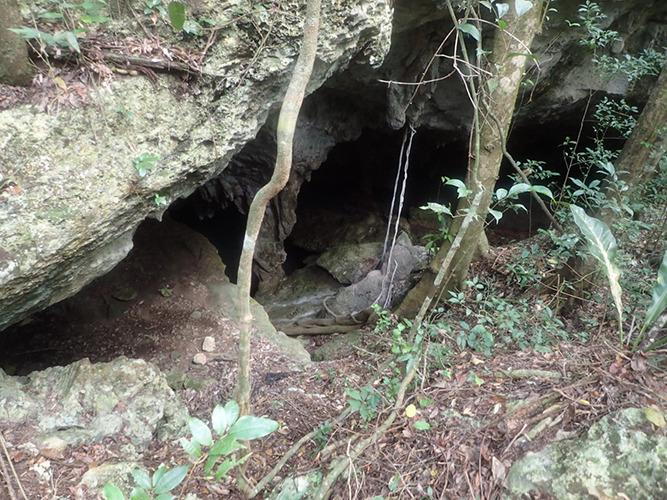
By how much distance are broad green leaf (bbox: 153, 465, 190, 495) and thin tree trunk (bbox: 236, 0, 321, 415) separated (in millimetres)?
789

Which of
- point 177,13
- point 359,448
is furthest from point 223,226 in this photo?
point 359,448

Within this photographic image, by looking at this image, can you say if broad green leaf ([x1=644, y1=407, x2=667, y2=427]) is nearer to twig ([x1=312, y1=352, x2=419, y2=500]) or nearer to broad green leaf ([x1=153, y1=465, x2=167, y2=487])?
twig ([x1=312, y1=352, x2=419, y2=500])

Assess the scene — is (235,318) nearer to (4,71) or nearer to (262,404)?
(262,404)

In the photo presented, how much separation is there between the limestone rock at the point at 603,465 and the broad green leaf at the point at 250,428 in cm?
105

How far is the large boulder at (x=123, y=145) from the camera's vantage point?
2211 mm

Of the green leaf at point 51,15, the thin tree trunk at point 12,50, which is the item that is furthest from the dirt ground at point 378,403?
the green leaf at point 51,15

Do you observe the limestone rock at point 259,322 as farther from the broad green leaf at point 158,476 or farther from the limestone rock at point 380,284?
the broad green leaf at point 158,476

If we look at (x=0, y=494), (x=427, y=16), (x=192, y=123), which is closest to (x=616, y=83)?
(x=427, y=16)

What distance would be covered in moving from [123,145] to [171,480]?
2177 millimetres

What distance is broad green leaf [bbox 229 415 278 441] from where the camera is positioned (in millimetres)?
1027

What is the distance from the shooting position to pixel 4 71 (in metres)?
2.12

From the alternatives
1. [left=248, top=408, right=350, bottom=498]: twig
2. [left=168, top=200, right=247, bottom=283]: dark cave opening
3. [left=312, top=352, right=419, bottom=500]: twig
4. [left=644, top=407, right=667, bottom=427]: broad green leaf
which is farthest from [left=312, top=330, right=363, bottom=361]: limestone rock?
[left=168, top=200, right=247, bottom=283]: dark cave opening

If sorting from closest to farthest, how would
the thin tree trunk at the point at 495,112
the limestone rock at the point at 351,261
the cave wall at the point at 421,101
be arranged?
the thin tree trunk at the point at 495,112 → the cave wall at the point at 421,101 → the limestone rock at the point at 351,261

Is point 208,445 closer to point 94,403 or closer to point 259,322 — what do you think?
point 94,403
